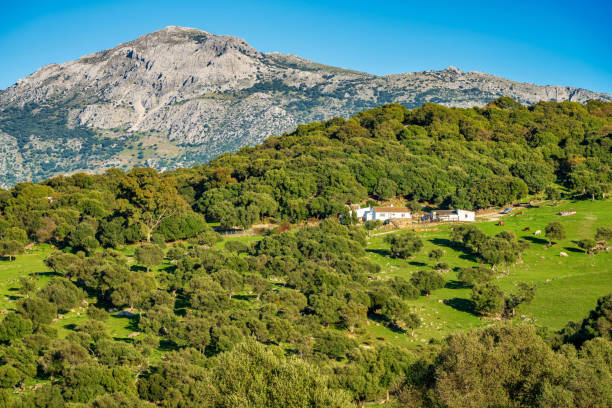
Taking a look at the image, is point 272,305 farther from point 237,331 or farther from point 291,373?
point 291,373

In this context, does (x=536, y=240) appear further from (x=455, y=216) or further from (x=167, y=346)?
(x=167, y=346)

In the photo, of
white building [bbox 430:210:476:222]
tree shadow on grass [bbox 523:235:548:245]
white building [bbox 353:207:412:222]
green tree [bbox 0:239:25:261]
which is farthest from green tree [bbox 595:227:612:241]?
green tree [bbox 0:239:25:261]

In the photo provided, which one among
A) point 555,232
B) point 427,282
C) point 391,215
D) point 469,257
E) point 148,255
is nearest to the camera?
point 427,282

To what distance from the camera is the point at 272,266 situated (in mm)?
64250

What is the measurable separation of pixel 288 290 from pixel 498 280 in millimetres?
25917

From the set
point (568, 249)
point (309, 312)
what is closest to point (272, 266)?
point (309, 312)

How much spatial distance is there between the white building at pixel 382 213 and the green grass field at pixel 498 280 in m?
9.57

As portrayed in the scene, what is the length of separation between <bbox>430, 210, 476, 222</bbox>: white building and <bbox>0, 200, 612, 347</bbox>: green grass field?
470cm

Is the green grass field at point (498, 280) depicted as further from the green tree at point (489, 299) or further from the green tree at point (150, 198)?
the green tree at point (150, 198)

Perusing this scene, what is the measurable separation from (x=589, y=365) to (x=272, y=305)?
28.0 metres

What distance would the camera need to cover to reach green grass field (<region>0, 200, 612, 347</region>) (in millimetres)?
48750

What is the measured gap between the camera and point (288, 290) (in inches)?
2080

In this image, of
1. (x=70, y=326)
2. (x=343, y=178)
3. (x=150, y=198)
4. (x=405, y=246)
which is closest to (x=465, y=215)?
(x=405, y=246)

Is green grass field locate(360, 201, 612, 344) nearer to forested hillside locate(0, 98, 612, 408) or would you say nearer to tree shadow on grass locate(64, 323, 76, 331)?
forested hillside locate(0, 98, 612, 408)
